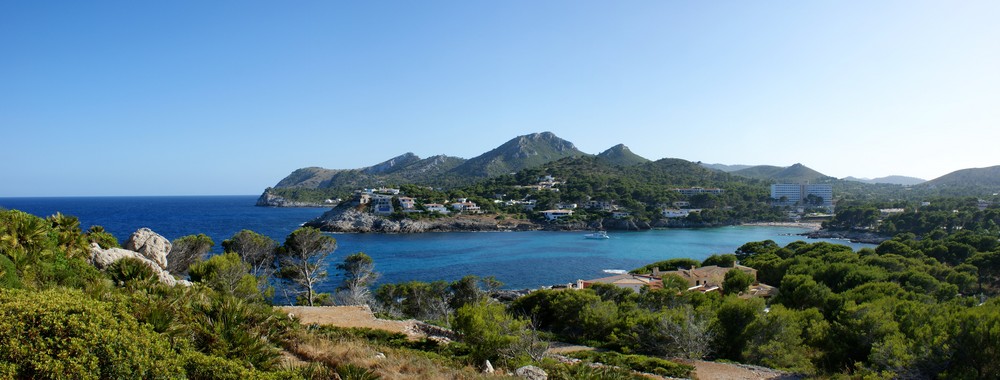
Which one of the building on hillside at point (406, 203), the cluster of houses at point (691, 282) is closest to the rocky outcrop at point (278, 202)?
the building on hillside at point (406, 203)

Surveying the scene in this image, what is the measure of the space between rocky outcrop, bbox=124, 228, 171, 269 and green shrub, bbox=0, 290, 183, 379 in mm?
15262

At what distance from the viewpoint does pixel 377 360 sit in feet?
26.9

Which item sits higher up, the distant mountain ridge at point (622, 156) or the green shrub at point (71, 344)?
the distant mountain ridge at point (622, 156)

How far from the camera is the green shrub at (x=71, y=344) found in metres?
4.86

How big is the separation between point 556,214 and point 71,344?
80.3m

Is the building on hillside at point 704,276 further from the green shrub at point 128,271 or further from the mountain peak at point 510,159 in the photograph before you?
the mountain peak at point 510,159

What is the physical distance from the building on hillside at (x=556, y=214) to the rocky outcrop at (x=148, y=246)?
2590 inches

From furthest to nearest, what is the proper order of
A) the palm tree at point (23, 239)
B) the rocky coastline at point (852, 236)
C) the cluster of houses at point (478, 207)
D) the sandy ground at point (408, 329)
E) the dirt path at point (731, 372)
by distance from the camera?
the cluster of houses at point (478, 207), the rocky coastline at point (852, 236), the sandy ground at point (408, 329), the dirt path at point (731, 372), the palm tree at point (23, 239)

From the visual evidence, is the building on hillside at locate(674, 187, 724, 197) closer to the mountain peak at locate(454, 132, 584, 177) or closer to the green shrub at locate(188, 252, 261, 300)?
the mountain peak at locate(454, 132, 584, 177)

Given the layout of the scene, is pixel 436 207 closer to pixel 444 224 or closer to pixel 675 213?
pixel 444 224

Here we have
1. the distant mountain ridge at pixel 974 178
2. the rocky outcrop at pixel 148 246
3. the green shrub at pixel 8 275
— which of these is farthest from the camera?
the distant mountain ridge at pixel 974 178

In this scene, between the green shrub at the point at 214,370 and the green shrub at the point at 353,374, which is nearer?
the green shrub at the point at 214,370

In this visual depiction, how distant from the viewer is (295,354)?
28.2ft

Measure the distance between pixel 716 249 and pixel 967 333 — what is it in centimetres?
4696
